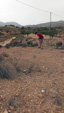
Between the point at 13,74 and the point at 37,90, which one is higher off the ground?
the point at 13,74

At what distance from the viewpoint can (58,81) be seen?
4496mm

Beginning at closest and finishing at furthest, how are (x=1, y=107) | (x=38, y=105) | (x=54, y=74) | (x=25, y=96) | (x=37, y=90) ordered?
(x=1, y=107), (x=38, y=105), (x=25, y=96), (x=37, y=90), (x=54, y=74)

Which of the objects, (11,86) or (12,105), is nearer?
(12,105)

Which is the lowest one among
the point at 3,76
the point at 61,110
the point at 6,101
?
the point at 61,110

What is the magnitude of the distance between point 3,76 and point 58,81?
1861mm

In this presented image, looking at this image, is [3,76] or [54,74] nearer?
[3,76]

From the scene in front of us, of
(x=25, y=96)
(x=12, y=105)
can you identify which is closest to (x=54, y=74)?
(x=25, y=96)

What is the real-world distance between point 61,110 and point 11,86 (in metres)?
1.58

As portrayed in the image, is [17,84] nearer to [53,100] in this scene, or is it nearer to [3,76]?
[3,76]

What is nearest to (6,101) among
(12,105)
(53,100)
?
(12,105)

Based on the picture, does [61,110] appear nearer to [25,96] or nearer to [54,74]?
[25,96]

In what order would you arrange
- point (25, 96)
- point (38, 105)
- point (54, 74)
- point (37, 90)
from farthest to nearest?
point (54, 74) < point (37, 90) < point (25, 96) < point (38, 105)

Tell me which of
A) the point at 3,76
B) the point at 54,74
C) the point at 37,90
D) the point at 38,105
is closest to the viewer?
the point at 38,105

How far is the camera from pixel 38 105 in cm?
341
